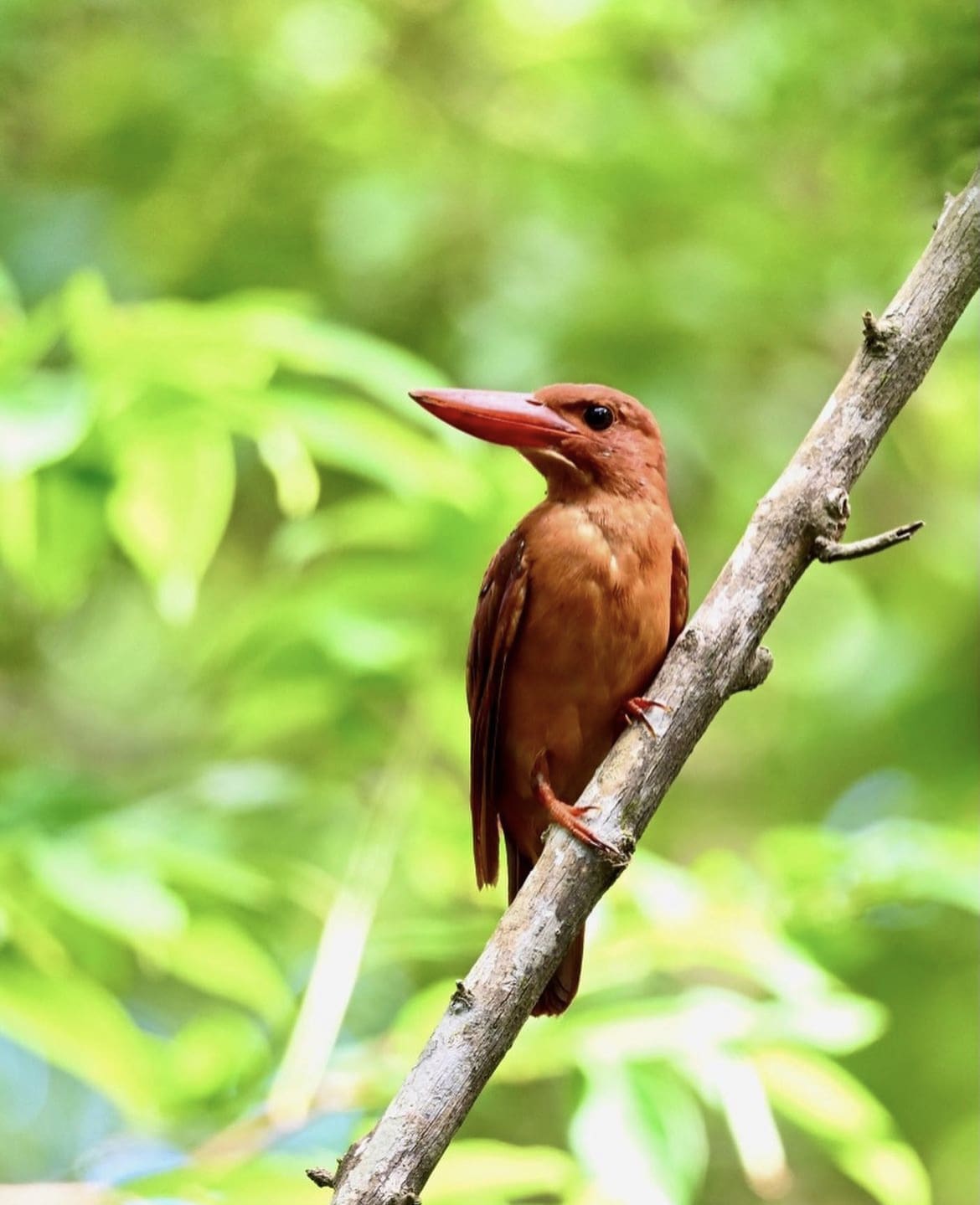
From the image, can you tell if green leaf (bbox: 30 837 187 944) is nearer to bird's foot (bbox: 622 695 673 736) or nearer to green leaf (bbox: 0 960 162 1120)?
green leaf (bbox: 0 960 162 1120)

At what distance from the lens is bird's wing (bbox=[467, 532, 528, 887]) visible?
107 inches

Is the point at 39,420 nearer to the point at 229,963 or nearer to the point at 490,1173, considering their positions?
the point at 229,963

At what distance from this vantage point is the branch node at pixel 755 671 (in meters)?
2.02

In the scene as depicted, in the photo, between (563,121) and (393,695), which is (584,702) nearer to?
(393,695)

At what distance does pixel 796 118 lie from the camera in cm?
454

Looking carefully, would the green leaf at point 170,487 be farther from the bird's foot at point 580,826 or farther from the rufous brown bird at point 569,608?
the bird's foot at point 580,826

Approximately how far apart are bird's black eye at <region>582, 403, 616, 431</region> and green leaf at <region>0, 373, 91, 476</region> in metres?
0.92

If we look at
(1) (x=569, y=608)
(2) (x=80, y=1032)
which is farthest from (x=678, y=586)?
(2) (x=80, y=1032)

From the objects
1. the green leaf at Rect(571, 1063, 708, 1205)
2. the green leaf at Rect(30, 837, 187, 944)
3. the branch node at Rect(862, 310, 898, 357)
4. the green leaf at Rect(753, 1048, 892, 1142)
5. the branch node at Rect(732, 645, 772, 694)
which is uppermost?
the branch node at Rect(862, 310, 898, 357)

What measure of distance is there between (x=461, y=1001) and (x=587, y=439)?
125 cm

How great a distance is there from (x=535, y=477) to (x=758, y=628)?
1598 millimetres

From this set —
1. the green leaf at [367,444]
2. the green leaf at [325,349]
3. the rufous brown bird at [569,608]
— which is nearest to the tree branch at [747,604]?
the rufous brown bird at [569,608]

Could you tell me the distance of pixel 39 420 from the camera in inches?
94.7

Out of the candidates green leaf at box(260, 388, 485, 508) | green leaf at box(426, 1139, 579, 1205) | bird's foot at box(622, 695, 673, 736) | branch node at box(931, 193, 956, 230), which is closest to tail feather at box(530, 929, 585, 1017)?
green leaf at box(426, 1139, 579, 1205)
